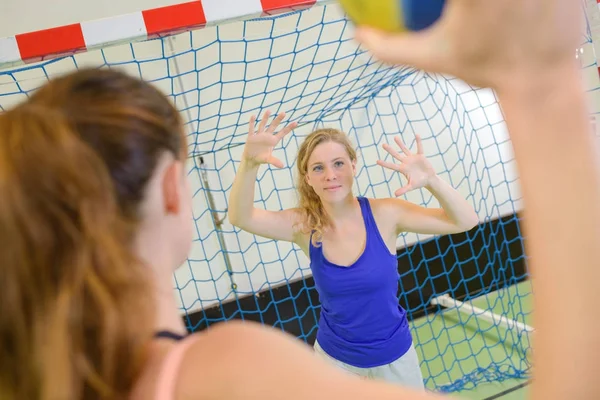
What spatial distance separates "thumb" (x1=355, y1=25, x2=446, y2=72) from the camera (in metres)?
0.27

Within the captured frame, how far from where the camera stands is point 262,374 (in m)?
0.36

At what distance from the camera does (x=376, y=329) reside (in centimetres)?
131

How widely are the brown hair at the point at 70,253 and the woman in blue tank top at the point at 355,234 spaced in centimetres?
86

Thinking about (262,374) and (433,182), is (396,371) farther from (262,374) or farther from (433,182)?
(262,374)

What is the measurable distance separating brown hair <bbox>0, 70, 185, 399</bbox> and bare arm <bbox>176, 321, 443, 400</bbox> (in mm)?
64

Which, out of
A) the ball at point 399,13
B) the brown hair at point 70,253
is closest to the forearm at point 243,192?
the ball at point 399,13

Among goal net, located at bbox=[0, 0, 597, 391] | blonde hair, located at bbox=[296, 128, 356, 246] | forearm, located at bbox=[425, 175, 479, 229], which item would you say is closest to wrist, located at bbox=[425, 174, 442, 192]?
forearm, located at bbox=[425, 175, 479, 229]

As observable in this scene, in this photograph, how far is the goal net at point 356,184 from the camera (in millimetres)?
2086

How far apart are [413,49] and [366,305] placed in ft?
3.57

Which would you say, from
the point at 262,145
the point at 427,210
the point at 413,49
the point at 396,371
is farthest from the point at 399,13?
the point at 396,371

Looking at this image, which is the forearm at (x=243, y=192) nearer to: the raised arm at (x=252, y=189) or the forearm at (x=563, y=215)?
the raised arm at (x=252, y=189)

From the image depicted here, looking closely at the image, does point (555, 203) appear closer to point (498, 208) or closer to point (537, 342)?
point (537, 342)

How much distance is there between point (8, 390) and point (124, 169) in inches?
8.1

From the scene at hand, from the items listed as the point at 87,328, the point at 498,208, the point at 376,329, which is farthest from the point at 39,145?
the point at 498,208
